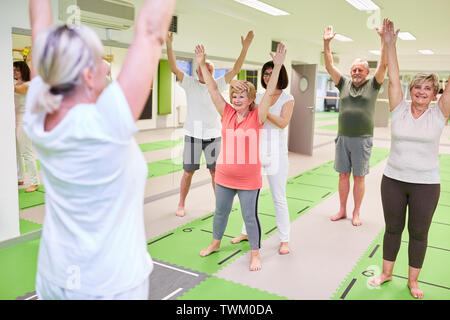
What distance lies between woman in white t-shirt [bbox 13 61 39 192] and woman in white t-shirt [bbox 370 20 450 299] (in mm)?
3872

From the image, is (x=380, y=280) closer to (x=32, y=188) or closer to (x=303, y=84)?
(x=32, y=188)

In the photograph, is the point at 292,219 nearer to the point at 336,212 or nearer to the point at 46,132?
the point at 336,212

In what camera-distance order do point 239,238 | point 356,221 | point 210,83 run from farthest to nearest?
point 356,221 < point 239,238 < point 210,83

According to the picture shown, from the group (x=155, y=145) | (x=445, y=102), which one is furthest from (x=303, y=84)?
(x=445, y=102)

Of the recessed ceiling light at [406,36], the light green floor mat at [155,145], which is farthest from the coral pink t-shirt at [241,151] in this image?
the recessed ceiling light at [406,36]

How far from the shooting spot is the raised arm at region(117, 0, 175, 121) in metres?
0.92

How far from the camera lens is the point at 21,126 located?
4.64 m

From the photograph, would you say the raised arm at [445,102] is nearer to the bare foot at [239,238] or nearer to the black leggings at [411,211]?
the black leggings at [411,211]

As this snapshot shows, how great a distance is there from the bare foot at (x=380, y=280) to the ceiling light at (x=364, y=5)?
4.15 m

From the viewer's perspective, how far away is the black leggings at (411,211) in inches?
96.0

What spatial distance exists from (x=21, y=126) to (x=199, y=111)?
2280 millimetres

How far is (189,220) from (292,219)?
3.62 feet

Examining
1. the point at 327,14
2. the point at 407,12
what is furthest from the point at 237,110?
the point at 407,12
